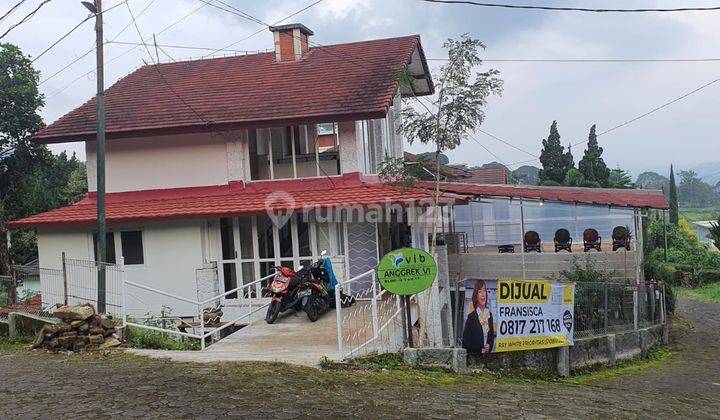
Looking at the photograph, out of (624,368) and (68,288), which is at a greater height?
(68,288)

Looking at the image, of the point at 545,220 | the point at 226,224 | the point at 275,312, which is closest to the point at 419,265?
the point at 275,312

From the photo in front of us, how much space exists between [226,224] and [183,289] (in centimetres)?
178

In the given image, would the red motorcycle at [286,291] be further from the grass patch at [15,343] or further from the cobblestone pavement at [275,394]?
the grass patch at [15,343]

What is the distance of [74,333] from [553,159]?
35.0m

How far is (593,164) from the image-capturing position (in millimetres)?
39375

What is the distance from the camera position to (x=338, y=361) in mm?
9125

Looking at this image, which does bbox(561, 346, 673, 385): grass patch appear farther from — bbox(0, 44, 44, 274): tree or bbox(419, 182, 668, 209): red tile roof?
bbox(0, 44, 44, 274): tree

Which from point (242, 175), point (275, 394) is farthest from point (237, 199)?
point (275, 394)

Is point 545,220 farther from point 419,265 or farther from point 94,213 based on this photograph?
point 94,213

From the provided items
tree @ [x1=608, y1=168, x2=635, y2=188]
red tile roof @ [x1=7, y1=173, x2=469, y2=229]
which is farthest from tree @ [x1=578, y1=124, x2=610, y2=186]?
red tile roof @ [x1=7, y1=173, x2=469, y2=229]

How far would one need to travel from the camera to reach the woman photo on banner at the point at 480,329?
10.1 metres

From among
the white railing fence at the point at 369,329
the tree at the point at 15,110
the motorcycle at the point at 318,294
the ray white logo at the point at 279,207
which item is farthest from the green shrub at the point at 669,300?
the tree at the point at 15,110

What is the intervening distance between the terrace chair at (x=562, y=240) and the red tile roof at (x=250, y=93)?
6.83 m

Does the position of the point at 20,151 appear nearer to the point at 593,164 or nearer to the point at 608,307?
the point at 608,307
